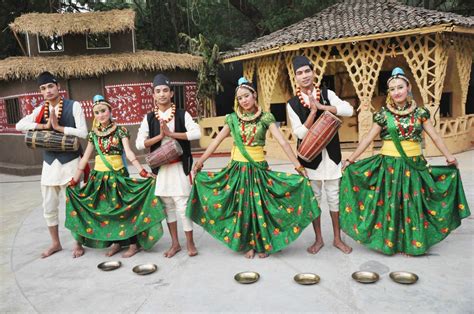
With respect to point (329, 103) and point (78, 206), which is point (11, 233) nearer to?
point (78, 206)

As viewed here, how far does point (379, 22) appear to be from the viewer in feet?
33.4

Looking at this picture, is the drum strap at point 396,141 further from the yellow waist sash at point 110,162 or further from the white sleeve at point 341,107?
the yellow waist sash at point 110,162

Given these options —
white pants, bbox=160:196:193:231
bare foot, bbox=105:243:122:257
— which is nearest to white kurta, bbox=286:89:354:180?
white pants, bbox=160:196:193:231

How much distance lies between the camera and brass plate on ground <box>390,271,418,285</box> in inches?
140

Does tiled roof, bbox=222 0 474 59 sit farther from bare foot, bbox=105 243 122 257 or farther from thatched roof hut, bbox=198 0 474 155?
bare foot, bbox=105 243 122 257

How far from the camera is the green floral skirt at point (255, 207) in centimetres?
422

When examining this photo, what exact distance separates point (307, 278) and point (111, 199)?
2.22 meters

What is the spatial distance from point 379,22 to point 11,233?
8788 millimetres

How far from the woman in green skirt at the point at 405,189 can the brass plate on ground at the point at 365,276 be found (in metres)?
0.57

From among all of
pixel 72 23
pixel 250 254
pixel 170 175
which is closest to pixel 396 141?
pixel 250 254

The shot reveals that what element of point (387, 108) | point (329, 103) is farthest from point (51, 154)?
point (387, 108)

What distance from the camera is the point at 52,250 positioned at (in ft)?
16.0

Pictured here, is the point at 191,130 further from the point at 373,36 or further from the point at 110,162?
the point at 373,36

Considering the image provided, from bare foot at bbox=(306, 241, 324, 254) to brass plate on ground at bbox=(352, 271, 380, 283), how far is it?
0.73 m
